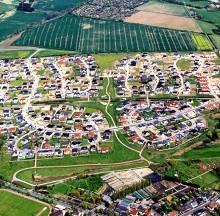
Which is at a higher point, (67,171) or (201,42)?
(201,42)

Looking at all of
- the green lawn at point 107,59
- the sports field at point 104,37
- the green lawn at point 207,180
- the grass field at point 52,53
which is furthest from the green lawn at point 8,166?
the sports field at point 104,37

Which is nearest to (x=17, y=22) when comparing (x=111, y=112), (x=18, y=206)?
(x=111, y=112)

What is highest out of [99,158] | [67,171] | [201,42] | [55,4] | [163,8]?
[201,42]

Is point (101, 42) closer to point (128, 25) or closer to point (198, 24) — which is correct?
point (128, 25)

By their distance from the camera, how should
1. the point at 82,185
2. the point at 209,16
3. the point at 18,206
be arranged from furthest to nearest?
the point at 209,16, the point at 82,185, the point at 18,206

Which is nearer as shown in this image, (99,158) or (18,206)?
(18,206)

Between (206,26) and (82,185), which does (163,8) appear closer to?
(206,26)
